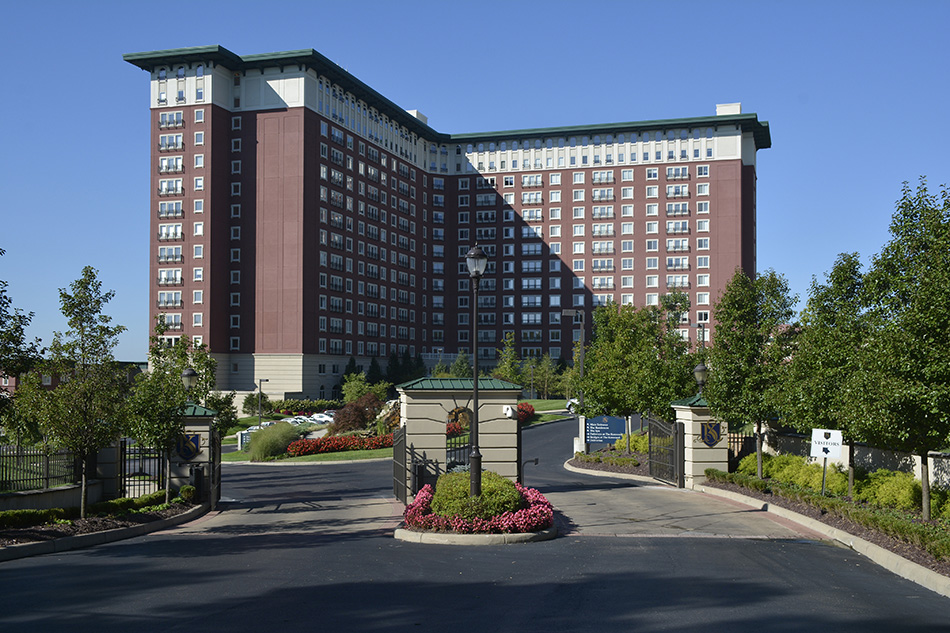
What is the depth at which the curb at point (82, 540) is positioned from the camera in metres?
15.3

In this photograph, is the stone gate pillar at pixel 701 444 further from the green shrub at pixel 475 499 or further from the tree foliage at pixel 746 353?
the green shrub at pixel 475 499

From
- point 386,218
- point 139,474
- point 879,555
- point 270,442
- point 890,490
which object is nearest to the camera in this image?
point 879,555

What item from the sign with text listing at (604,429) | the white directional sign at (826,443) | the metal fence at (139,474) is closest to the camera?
the white directional sign at (826,443)

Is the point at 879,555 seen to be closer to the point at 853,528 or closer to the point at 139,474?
the point at 853,528

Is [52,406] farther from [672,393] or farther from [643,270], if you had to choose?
[643,270]

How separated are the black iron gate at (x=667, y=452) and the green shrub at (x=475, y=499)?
11.1 m

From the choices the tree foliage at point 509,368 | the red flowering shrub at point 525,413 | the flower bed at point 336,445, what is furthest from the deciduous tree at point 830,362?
the tree foliage at point 509,368

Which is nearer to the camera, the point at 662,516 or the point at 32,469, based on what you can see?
the point at 32,469

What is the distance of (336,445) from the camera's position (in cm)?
4697

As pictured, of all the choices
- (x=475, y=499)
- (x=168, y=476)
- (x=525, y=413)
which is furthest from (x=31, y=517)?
(x=525, y=413)

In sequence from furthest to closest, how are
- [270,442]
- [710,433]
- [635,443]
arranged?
[270,442]
[635,443]
[710,433]

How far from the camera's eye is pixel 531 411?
66.0m

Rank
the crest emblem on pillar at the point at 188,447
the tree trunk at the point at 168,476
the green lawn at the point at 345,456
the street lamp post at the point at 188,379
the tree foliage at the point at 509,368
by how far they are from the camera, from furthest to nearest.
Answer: the tree foliage at the point at 509,368
the green lawn at the point at 345,456
the street lamp post at the point at 188,379
the crest emblem on pillar at the point at 188,447
the tree trunk at the point at 168,476

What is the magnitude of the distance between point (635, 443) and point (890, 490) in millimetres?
20690
